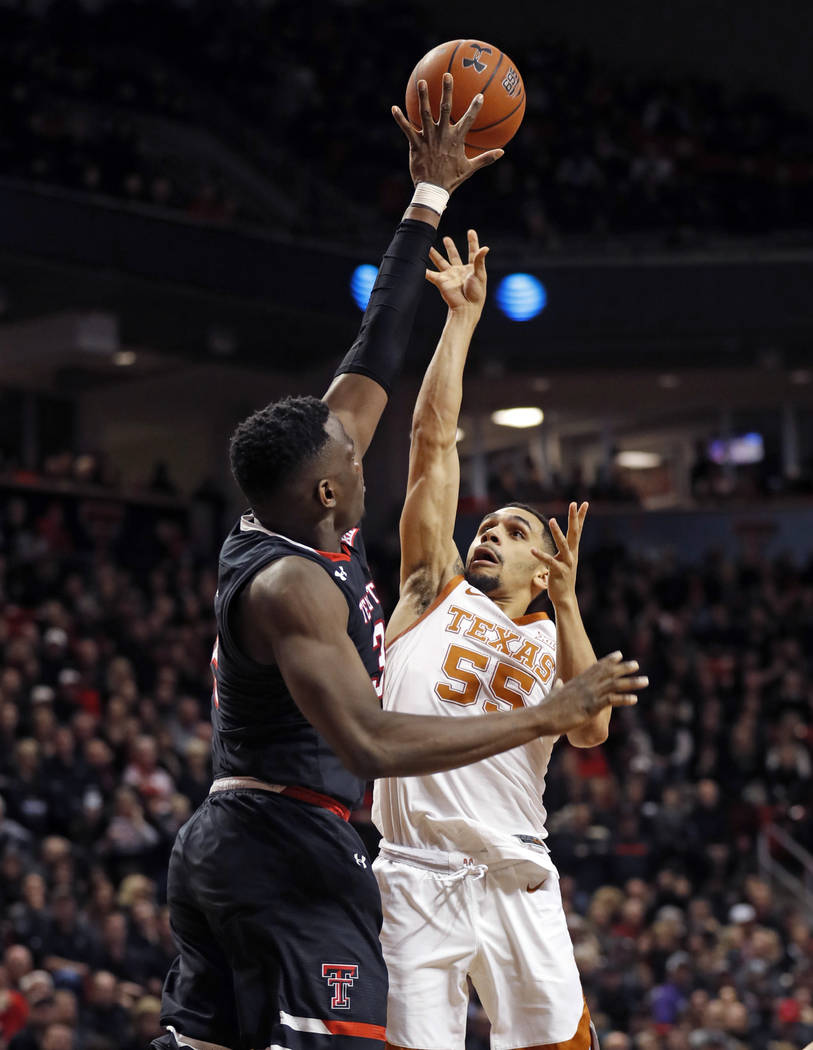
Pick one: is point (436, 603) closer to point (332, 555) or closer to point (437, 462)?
point (437, 462)

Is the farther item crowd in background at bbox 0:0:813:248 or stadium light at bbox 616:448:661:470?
stadium light at bbox 616:448:661:470

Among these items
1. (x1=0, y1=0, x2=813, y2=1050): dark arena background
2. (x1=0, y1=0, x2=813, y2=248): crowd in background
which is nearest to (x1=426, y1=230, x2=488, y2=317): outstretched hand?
(x1=0, y1=0, x2=813, y2=1050): dark arena background

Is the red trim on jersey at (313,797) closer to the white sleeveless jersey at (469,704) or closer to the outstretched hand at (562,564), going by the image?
the white sleeveless jersey at (469,704)

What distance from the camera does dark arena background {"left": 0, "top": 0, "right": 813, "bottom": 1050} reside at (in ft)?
34.8

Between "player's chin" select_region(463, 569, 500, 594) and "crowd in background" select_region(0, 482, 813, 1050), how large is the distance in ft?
14.8

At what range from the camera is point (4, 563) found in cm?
1386

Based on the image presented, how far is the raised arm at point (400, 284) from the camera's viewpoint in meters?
3.70

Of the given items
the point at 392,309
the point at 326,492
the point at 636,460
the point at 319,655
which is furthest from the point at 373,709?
the point at 636,460

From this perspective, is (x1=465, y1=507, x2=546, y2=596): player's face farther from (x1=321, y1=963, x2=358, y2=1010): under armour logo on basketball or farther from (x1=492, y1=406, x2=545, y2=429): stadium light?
(x1=492, y1=406, x2=545, y2=429): stadium light

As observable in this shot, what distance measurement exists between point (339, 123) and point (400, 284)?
15672 mm

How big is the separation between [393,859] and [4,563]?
10.5 m

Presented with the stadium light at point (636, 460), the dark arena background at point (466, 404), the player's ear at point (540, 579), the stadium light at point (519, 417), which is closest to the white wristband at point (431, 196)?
the player's ear at point (540, 579)

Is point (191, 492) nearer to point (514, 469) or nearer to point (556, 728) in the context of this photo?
point (514, 469)

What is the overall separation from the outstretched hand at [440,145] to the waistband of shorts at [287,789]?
1836 millimetres
